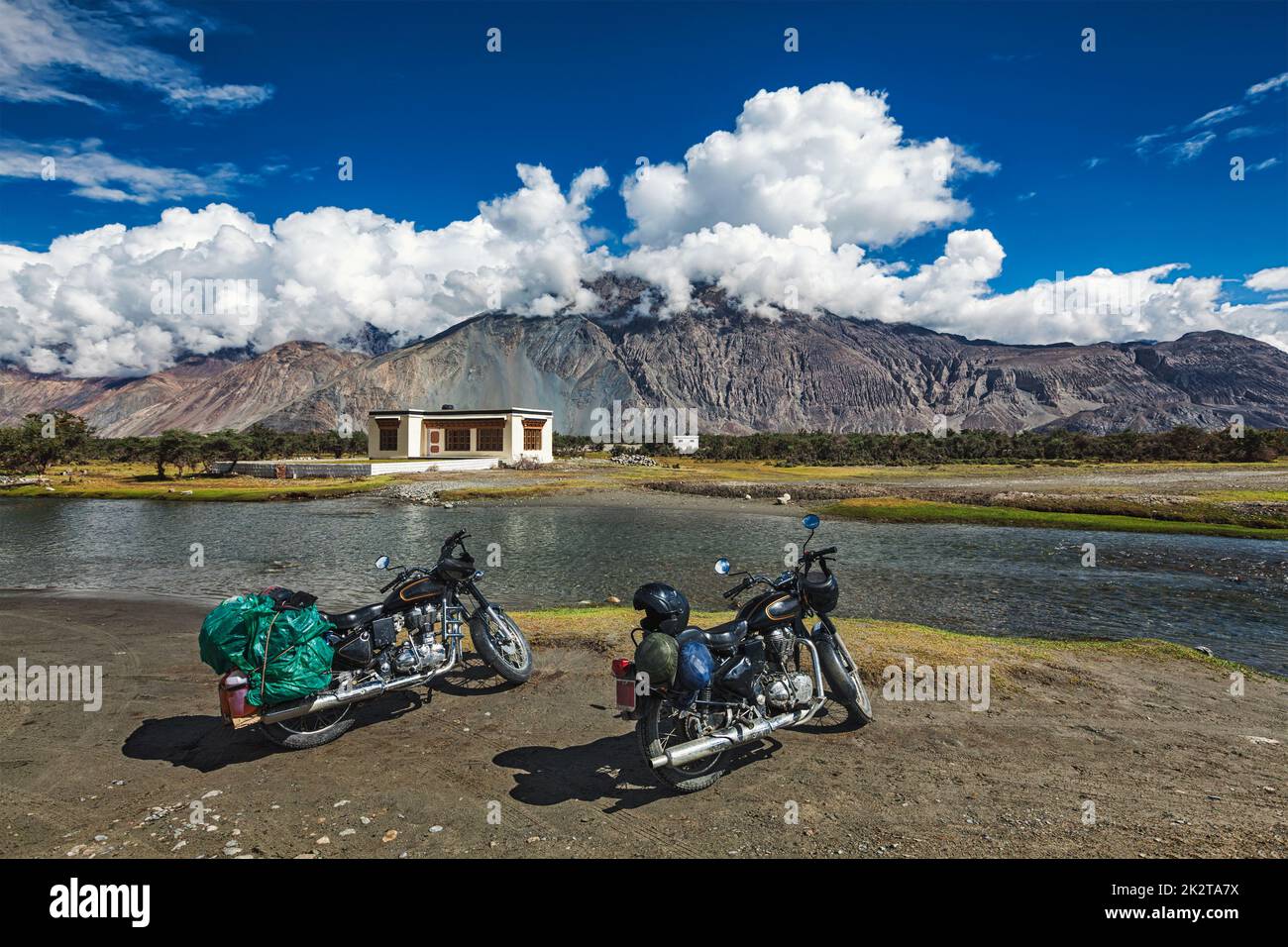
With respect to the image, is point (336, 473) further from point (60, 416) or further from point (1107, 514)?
point (1107, 514)

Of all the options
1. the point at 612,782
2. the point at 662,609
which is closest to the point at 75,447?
the point at 612,782

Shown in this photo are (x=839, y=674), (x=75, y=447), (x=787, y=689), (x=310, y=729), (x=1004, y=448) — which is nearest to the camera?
(x=787, y=689)

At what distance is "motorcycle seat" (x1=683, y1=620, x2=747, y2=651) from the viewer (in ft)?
20.6

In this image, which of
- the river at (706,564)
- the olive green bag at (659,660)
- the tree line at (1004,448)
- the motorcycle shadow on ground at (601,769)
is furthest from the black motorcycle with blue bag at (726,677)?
the tree line at (1004,448)

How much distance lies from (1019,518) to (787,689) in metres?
36.2

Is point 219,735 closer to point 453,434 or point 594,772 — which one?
point 594,772

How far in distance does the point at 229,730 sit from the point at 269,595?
5.52ft

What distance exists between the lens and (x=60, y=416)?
75188mm

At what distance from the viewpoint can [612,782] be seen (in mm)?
6105

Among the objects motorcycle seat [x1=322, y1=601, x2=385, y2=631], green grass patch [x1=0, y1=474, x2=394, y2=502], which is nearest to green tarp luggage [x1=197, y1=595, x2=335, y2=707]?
motorcycle seat [x1=322, y1=601, x2=385, y2=631]

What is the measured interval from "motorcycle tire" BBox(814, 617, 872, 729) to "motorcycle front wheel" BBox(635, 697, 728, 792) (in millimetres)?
1548

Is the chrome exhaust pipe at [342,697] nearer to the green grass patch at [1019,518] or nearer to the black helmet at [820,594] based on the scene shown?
the black helmet at [820,594]

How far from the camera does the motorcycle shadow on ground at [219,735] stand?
649 cm

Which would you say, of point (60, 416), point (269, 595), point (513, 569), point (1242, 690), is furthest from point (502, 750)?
point (60, 416)
